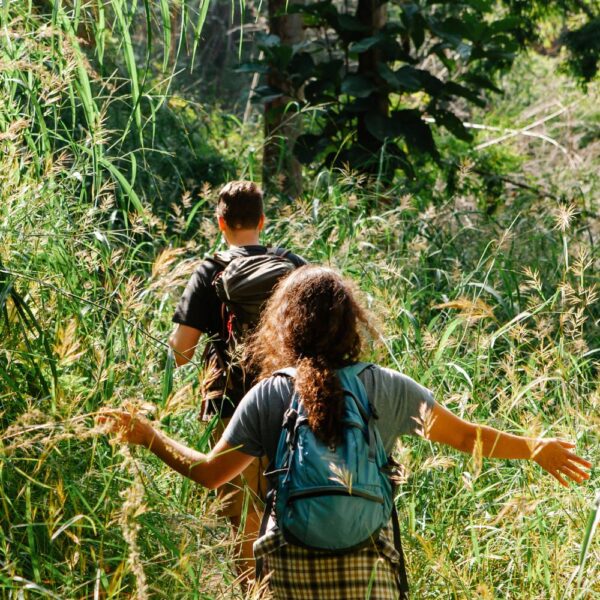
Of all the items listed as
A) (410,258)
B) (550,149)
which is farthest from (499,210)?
(550,149)

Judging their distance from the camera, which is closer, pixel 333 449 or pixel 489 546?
pixel 333 449

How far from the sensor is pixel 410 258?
5531 millimetres

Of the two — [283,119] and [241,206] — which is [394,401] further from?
[283,119]

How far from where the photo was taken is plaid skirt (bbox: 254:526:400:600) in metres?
2.41

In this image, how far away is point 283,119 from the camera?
8.37 m

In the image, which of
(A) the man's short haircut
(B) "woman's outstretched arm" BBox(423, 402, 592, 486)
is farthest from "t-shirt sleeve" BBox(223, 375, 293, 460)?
(A) the man's short haircut

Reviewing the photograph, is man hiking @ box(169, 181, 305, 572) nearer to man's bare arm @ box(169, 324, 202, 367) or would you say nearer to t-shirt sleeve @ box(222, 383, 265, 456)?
man's bare arm @ box(169, 324, 202, 367)

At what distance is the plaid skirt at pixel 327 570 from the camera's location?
241 centimetres

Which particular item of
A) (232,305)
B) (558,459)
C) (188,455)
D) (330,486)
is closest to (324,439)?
(330,486)

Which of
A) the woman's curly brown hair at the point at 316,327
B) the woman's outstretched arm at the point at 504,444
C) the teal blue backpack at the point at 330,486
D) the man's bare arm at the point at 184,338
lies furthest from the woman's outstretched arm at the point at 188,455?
the man's bare arm at the point at 184,338

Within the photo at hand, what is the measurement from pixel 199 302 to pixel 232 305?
0.18m

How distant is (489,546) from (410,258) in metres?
2.42

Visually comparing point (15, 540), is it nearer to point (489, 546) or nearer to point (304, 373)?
point (304, 373)

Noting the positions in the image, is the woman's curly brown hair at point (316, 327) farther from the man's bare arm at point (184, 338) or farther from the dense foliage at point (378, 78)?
the dense foliage at point (378, 78)
